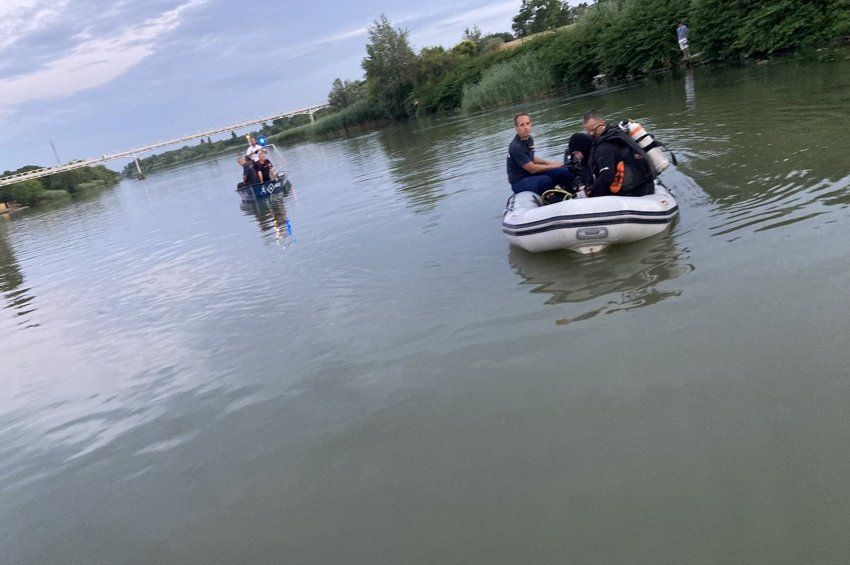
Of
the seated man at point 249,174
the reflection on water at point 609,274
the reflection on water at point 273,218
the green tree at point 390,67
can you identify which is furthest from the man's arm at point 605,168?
the green tree at point 390,67

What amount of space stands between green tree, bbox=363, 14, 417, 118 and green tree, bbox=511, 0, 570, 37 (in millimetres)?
12643

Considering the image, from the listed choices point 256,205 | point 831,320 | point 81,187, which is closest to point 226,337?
point 831,320

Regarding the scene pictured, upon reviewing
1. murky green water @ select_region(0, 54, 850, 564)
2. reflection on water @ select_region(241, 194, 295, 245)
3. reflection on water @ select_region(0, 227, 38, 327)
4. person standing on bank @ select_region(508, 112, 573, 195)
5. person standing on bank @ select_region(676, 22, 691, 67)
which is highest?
person standing on bank @ select_region(676, 22, 691, 67)

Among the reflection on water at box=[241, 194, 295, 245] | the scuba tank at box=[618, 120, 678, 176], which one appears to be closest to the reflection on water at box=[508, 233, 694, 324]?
the scuba tank at box=[618, 120, 678, 176]

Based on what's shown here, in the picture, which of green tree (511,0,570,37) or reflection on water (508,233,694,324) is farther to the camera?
green tree (511,0,570,37)

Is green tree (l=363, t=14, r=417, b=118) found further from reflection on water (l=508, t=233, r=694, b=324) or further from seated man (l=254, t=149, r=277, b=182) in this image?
reflection on water (l=508, t=233, r=694, b=324)

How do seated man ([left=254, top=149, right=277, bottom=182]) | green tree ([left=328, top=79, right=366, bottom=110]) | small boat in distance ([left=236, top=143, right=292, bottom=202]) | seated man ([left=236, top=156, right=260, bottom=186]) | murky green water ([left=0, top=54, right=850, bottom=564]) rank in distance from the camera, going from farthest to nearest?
green tree ([left=328, top=79, right=366, bottom=110]) → seated man ([left=254, top=149, right=277, bottom=182]) → seated man ([left=236, top=156, right=260, bottom=186]) → small boat in distance ([left=236, top=143, right=292, bottom=202]) → murky green water ([left=0, top=54, right=850, bottom=564])

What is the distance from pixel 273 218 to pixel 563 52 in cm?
2326

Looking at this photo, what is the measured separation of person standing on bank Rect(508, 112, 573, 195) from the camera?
8289mm

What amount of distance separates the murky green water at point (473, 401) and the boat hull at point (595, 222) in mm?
191

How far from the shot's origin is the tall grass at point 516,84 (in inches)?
1319

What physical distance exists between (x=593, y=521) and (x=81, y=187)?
75.8m

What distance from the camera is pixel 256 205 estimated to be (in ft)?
58.1

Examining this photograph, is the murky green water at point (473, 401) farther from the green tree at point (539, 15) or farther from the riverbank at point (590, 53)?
the green tree at point (539, 15)
